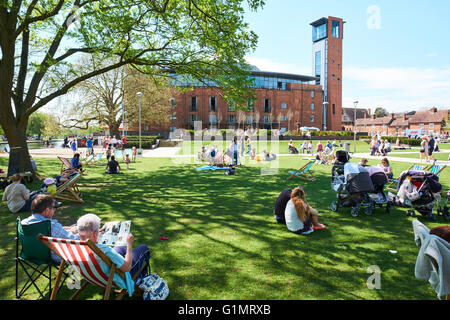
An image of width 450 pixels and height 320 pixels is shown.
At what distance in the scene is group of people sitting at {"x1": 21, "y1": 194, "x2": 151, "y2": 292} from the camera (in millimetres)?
3289

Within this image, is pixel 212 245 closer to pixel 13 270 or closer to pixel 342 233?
pixel 342 233

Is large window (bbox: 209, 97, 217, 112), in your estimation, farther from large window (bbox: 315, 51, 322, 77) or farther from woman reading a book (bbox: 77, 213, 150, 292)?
woman reading a book (bbox: 77, 213, 150, 292)

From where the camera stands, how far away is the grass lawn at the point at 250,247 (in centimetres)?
402

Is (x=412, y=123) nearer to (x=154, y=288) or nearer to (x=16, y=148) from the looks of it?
(x=16, y=148)

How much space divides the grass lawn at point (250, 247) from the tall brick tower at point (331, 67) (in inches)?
3236

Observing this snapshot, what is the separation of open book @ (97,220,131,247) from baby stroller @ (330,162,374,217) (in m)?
5.64

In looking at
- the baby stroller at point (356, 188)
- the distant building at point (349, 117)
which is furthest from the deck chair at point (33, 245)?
the distant building at point (349, 117)

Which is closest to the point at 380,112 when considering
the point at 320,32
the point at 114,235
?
the point at 320,32

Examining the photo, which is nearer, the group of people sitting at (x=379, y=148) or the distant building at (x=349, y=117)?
the group of people sitting at (x=379, y=148)

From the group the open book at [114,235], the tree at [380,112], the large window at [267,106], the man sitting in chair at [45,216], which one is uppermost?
the tree at [380,112]

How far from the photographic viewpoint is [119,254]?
3498 mm

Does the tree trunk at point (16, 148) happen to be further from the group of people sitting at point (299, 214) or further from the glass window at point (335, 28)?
the glass window at point (335, 28)

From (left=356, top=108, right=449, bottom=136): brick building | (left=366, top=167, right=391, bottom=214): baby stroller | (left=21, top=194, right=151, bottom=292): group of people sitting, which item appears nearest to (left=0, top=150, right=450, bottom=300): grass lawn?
(left=366, top=167, right=391, bottom=214): baby stroller

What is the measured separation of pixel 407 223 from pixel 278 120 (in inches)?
2741
